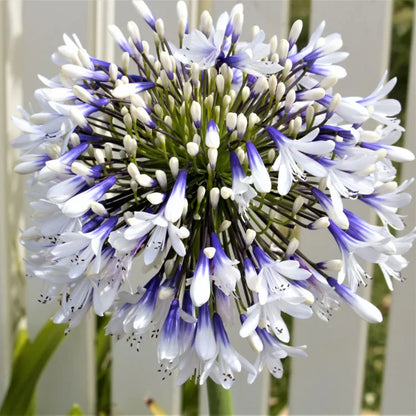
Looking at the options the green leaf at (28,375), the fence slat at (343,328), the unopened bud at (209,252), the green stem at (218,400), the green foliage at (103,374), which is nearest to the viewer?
the unopened bud at (209,252)

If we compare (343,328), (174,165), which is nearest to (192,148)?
(174,165)

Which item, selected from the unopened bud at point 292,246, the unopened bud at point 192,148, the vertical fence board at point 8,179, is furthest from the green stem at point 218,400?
the vertical fence board at point 8,179

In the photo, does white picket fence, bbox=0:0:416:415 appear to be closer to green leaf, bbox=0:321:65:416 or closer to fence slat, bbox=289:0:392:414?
fence slat, bbox=289:0:392:414

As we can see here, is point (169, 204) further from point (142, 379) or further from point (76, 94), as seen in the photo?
point (142, 379)

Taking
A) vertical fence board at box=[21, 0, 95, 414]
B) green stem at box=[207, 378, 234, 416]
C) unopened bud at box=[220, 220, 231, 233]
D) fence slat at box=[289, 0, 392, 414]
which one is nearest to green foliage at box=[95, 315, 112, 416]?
vertical fence board at box=[21, 0, 95, 414]

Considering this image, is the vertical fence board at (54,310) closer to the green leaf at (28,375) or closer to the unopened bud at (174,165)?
the green leaf at (28,375)

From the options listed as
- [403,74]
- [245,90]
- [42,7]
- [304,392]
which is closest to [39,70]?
[42,7]
